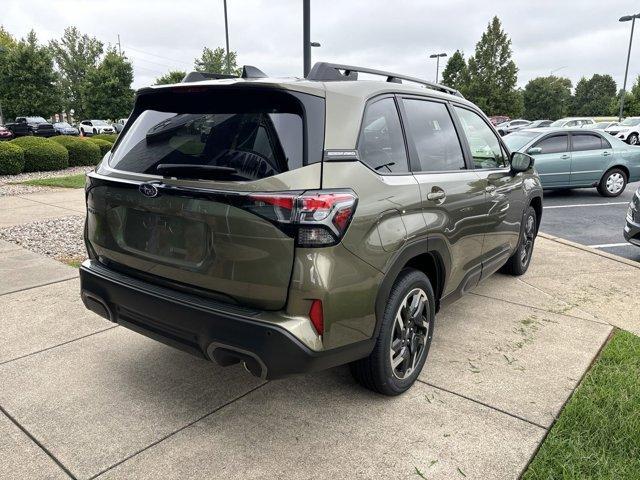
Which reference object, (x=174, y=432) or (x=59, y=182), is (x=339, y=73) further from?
(x=59, y=182)

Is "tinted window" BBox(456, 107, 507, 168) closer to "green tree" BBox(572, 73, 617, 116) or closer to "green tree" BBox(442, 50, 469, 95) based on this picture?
"green tree" BBox(442, 50, 469, 95)

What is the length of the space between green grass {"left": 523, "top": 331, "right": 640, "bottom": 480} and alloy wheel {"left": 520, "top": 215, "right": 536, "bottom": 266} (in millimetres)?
2042

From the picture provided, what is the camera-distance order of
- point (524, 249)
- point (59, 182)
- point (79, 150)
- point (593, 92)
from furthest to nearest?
point (593, 92) → point (79, 150) → point (59, 182) → point (524, 249)

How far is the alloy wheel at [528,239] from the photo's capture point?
5.29 m

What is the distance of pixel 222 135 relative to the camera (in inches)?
97.6

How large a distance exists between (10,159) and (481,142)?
12841mm

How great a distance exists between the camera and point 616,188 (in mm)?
11555

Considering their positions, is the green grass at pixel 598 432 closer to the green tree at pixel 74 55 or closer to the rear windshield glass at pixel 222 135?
the rear windshield glass at pixel 222 135

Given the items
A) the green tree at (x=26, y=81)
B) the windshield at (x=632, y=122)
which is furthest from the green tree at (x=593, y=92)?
the green tree at (x=26, y=81)

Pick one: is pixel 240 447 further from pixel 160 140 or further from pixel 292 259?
pixel 160 140

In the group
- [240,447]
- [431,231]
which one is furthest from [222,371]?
[431,231]

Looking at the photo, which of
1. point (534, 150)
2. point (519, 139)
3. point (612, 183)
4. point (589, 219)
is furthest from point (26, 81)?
point (589, 219)

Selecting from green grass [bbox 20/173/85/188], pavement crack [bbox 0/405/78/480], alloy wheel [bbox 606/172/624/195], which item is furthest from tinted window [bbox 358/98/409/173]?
green grass [bbox 20/173/85/188]

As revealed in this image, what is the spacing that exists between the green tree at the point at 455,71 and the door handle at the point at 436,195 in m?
59.6
